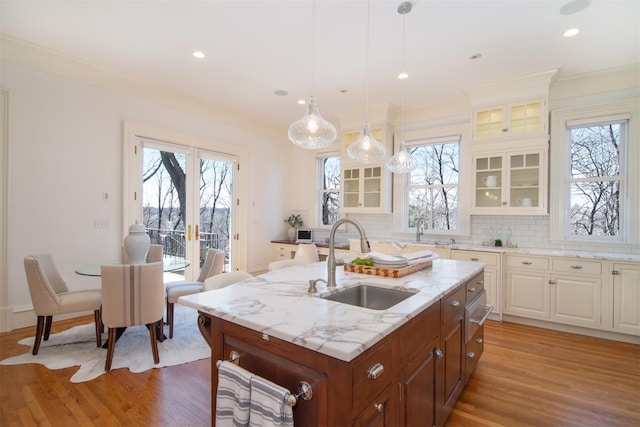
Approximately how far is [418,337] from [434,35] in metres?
2.82

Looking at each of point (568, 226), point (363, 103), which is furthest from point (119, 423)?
point (568, 226)

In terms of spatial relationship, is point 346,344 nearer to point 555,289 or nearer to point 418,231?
point 555,289

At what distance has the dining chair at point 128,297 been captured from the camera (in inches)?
98.7

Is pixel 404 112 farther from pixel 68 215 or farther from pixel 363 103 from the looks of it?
pixel 68 215

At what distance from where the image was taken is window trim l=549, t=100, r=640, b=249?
3545mm

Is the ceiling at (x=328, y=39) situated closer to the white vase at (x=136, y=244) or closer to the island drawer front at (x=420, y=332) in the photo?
the white vase at (x=136, y=244)

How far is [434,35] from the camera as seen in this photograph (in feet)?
9.70

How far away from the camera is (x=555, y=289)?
3.52 meters

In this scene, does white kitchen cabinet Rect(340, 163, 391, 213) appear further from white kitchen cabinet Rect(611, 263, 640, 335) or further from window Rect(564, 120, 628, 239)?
white kitchen cabinet Rect(611, 263, 640, 335)

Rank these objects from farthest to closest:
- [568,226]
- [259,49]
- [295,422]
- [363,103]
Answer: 1. [363,103]
2. [568,226]
3. [259,49]
4. [295,422]

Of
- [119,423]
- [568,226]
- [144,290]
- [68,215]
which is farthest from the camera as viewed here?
[568,226]

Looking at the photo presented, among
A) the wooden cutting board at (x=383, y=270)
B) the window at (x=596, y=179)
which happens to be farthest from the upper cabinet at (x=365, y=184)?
the wooden cutting board at (x=383, y=270)

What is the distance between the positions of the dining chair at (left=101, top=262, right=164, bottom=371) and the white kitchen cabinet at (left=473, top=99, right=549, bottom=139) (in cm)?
425

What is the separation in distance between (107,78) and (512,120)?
5.17m
